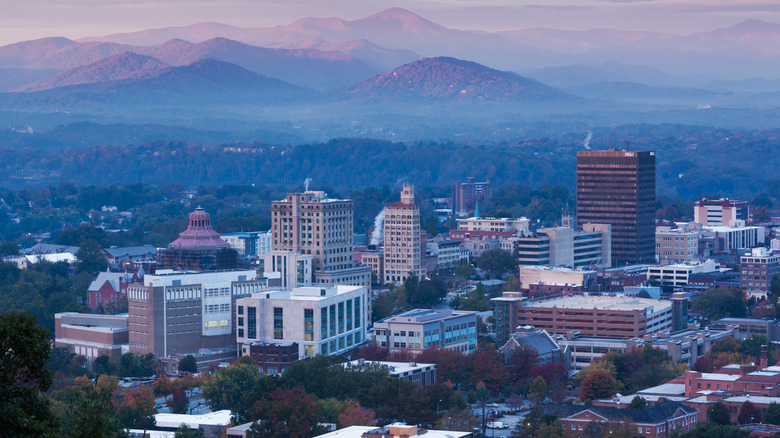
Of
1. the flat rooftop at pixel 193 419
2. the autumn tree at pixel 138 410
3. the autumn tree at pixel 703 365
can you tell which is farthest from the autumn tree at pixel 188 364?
the autumn tree at pixel 703 365

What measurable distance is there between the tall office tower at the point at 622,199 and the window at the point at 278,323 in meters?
41.7

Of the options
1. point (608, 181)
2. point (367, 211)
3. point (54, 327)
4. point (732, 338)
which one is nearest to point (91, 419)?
point (732, 338)

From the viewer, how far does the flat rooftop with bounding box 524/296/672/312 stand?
220 ft

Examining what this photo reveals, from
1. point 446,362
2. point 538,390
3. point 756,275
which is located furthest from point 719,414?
point 756,275

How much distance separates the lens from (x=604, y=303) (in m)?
68.9

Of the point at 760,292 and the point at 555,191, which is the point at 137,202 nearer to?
the point at 555,191

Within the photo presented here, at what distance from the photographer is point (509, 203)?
5851 inches

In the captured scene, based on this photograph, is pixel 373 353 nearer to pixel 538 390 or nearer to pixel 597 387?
pixel 538 390

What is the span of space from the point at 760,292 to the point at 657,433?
41097mm

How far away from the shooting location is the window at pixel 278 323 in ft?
200

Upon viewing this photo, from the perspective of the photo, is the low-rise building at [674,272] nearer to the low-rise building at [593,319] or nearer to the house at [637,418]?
the low-rise building at [593,319]

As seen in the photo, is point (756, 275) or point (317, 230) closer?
point (317, 230)

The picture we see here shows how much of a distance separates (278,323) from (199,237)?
23.8 m

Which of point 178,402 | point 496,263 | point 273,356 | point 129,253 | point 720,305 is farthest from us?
point 129,253
